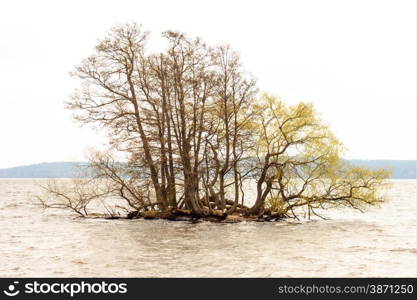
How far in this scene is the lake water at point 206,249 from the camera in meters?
20.2

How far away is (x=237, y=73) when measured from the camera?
36188 mm

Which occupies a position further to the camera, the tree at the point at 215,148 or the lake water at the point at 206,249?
the tree at the point at 215,148

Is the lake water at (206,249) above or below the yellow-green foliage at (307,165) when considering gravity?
below

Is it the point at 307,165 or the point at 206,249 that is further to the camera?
the point at 307,165

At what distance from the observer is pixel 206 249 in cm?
2552

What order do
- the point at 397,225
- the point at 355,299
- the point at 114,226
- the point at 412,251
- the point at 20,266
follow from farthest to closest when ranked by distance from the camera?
the point at 397,225 → the point at 114,226 → the point at 412,251 → the point at 20,266 → the point at 355,299

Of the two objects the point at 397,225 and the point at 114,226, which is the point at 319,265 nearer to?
the point at 114,226

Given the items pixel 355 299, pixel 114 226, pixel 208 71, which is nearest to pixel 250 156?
pixel 208 71

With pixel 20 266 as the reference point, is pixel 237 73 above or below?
above

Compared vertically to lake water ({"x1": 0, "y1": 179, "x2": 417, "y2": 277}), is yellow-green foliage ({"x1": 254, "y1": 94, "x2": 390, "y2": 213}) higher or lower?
higher

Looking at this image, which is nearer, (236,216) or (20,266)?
(20,266)

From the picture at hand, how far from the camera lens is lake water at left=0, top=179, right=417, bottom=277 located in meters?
20.2

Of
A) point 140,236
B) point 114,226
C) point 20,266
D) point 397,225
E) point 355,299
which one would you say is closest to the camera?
point 355,299

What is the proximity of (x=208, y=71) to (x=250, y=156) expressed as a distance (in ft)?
18.8
